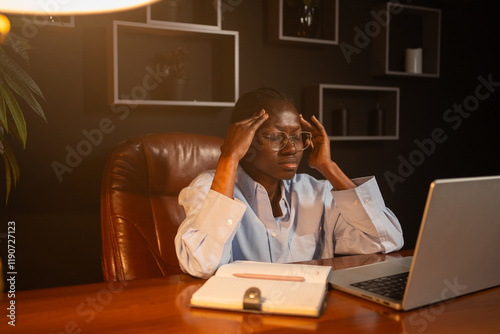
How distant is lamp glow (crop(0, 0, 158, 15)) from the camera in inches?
35.8

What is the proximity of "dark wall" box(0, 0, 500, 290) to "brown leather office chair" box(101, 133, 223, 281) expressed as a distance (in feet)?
2.58

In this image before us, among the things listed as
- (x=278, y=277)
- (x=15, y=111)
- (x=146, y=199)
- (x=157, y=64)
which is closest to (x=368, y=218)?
(x=278, y=277)

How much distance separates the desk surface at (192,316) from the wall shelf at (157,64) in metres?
1.56

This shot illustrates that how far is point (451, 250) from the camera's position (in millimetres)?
817

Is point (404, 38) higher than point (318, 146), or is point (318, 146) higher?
point (404, 38)

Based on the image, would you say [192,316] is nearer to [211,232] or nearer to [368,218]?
[211,232]

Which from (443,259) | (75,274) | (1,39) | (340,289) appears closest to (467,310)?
(443,259)

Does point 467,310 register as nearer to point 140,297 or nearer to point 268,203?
point 140,297

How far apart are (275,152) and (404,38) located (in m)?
2.24

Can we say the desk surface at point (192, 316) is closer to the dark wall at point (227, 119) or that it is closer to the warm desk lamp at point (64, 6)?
the warm desk lamp at point (64, 6)

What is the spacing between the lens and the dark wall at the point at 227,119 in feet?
7.84

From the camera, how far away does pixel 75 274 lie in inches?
98.2

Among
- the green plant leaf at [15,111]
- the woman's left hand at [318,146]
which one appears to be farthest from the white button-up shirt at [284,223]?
the green plant leaf at [15,111]

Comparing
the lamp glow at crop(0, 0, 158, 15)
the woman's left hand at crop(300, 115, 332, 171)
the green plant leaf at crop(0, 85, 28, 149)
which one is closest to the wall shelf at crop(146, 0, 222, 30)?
the green plant leaf at crop(0, 85, 28, 149)
